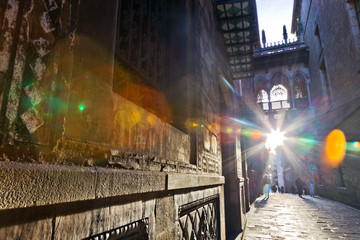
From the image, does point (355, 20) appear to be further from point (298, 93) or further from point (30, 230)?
point (298, 93)

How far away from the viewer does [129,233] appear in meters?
1.29

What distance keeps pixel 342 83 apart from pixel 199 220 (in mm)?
11019

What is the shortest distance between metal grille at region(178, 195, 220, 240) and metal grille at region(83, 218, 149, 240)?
75 cm

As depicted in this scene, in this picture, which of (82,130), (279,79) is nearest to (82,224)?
(82,130)

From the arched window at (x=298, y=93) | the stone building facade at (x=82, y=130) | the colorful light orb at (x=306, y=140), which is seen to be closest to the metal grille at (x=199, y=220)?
the stone building facade at (x=82, y=130)

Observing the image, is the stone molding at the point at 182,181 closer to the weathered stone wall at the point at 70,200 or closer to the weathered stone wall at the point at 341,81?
the weathered stone wall at the point at 70,200

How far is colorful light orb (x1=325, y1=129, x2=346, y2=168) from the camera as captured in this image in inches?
441

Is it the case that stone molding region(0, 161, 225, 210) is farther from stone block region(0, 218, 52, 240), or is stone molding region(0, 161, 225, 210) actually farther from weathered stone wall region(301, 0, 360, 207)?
weathered stone wall region(301, 0, 360, 207)

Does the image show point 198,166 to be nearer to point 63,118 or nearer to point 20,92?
point 63,118

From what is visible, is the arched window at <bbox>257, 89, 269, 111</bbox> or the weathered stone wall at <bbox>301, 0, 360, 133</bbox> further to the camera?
the arched window at <bbox>257, 89, 269, 111</bbox>

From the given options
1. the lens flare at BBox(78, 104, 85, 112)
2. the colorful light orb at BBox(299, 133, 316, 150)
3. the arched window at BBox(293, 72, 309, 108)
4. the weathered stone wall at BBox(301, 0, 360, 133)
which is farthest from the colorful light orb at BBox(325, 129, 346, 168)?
the lens flare at BBox(78, 104, 85, 112)

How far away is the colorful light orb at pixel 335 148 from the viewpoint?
11.2 meters

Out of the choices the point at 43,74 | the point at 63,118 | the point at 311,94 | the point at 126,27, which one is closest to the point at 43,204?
the point at 63,118

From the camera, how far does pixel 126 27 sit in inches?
75.5
